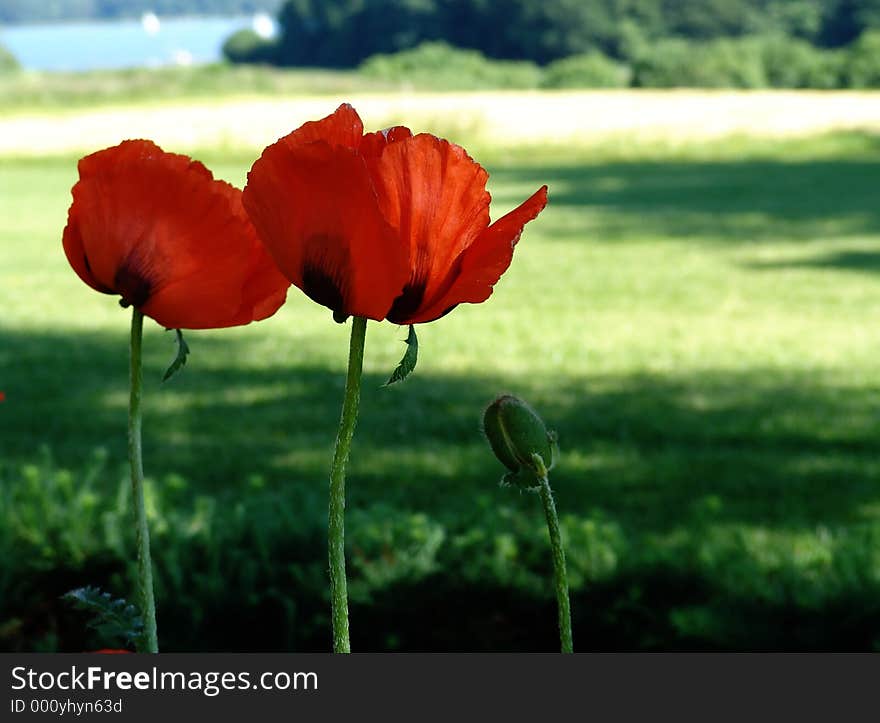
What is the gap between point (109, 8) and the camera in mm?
155125

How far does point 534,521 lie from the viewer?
297cm

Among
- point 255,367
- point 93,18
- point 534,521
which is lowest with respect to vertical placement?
point 255,367

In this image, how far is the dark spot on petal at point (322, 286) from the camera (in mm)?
733

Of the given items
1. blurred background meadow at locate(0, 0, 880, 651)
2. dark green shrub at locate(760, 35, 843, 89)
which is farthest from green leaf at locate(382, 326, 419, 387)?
dark green shrub at locate(760, 35, 843, 89)

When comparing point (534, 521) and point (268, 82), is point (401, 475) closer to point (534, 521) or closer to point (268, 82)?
point (534, 521)

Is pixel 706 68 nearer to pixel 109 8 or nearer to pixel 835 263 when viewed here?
pixel 835 263

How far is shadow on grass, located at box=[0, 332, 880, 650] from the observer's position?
2.55 m

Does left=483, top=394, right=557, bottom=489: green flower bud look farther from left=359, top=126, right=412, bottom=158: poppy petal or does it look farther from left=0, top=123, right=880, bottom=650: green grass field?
left=0, top=123, right=880, bottom=650: green grass field

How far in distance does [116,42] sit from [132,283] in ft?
420

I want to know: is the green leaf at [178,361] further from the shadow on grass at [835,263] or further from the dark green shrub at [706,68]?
the dark green shrub at [706,68]

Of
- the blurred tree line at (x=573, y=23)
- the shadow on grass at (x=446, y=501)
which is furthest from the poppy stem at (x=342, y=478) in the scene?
the blurred tree line at (x=573, y=23)
